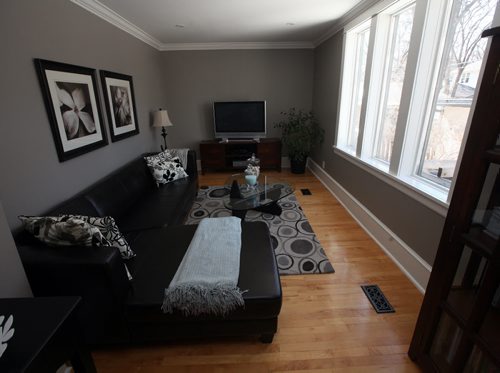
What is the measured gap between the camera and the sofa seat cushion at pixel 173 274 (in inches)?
52.5

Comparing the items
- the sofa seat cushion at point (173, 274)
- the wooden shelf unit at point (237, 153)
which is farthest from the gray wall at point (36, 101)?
the wooden shelf unit at point (237, 153)

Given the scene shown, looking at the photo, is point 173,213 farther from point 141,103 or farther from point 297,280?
point 141,103

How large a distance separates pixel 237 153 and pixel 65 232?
367 cm

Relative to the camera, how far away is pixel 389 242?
2.31 meters

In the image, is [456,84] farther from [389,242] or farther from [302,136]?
[302,136]

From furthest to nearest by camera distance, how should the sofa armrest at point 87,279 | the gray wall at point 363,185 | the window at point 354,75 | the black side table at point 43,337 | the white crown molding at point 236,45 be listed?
1. the white crown molding at point 236,45
2. the window at point 354,75
3. the gray wall at point 363,185
4. the sofa armrest at point 87,279
5. the black side table at point 43,337

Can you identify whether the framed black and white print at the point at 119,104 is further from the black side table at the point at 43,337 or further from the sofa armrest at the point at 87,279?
the black side table at the point at 43,337

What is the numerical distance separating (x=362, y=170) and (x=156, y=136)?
331 cm

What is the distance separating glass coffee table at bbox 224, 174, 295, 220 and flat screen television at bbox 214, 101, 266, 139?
1.76 m

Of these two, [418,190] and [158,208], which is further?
[158,208]

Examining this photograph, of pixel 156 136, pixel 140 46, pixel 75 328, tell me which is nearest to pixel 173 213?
pixel 75 328

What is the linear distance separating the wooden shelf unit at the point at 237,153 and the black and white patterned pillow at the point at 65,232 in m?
3.38

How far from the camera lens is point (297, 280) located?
6.63 feet

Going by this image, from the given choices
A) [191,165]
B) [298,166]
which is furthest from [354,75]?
[191,165]
